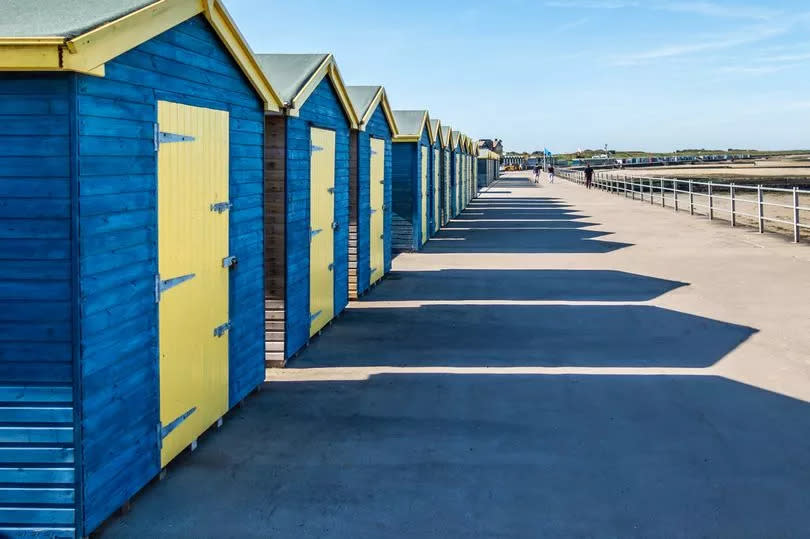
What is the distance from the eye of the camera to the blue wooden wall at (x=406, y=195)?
65.9 feet

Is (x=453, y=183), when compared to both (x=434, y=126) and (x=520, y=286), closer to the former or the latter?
(x=434, y=126)

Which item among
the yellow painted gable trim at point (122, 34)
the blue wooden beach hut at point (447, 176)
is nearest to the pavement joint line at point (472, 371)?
the yellow painted gable trim at point (122, 34)

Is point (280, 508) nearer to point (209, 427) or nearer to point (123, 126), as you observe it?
point (209, 427)

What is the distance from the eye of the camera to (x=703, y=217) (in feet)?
97.4

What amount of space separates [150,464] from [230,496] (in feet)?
1.86

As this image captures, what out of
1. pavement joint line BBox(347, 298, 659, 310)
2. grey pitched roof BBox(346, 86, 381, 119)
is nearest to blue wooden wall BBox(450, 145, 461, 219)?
grey pitched roof BBox(346, 86, 381, 119)

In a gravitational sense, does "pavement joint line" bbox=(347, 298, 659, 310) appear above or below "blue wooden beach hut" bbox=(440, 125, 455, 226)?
below

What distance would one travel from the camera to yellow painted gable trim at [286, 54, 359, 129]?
8992mm

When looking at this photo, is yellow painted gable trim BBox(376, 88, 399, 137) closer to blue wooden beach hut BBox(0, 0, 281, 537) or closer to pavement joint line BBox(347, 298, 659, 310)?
pavement joint line BBox(347, 298, 659, 310)

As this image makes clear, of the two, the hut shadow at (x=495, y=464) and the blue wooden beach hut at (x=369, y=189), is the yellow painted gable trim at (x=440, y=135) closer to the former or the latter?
the blue wooden beach hut at (x=369, y=189)

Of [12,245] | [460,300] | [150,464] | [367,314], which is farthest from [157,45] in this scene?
[460,300]

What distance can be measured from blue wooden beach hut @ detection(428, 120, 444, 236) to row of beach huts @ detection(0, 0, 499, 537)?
15.5 meters

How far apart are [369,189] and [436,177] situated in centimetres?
1170

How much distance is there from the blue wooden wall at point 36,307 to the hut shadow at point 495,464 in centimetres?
54
